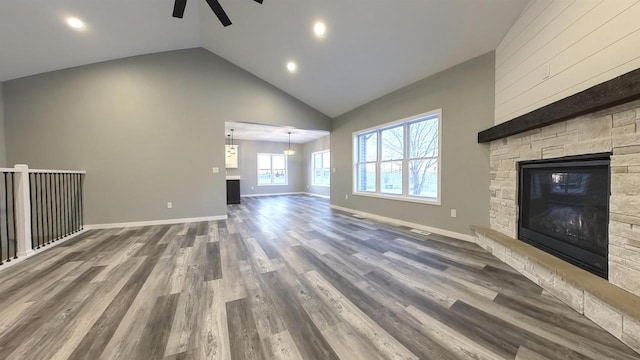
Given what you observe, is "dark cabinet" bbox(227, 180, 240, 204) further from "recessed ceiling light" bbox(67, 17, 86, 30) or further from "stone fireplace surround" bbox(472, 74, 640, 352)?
"stone fireplace surround" bbox(472, 74, 640, 352)

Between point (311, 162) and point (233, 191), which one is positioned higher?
point (311, 162)

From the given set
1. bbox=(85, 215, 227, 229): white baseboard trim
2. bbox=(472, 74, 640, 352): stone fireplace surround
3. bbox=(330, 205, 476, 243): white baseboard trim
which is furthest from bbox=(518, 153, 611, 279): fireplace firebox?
bbox=(85, 215, 227, 229): white baseboard trim

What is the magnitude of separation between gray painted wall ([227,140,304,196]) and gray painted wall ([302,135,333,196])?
0.38 meters

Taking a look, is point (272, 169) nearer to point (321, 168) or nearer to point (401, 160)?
point (321, 168)

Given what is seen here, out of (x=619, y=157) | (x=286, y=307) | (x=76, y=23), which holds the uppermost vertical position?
(x=76, y=23)

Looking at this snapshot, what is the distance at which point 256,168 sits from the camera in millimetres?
10430

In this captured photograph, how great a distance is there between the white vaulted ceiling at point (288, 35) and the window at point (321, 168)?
187 inches

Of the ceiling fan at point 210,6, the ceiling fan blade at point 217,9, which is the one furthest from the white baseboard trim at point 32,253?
the ceiling fan blade at point 217,9

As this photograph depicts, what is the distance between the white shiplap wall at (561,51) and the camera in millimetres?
1586

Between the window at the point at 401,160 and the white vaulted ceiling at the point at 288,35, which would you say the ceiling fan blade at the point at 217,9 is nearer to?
the white vaulted ceiling at the point at 288,35

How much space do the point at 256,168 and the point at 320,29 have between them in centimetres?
773

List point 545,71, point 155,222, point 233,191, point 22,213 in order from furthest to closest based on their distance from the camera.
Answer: point 233,191, point 155,222, point 22,213, point 545,71

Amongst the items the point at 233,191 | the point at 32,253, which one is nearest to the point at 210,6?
the point at 32,253

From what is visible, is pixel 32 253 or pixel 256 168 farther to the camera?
pixel 256 168
